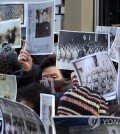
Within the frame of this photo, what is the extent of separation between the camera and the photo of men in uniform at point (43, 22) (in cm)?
208

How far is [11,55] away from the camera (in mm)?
2238

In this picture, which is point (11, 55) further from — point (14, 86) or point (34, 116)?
point (34, 116)

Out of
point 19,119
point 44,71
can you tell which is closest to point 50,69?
point 44,71

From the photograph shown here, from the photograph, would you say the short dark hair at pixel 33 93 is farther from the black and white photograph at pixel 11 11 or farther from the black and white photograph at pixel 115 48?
the black and white photograph at pixel 11 11

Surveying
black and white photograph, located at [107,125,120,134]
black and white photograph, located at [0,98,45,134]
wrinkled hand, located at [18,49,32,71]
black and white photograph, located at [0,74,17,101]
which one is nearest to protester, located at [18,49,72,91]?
wrinkled hand, located at [18,49,32,71]

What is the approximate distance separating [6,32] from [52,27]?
9.2 inches

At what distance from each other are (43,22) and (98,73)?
1.48ft

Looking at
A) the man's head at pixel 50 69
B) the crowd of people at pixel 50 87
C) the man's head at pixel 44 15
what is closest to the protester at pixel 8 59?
the crowd of people at pixel 50 87

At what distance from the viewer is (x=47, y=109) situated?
4.56 feet

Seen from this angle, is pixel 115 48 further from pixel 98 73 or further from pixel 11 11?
pixel 11 11

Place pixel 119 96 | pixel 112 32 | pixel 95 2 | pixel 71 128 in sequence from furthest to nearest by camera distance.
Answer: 1. pixel 95 2
2. pixel 112 32
3. pixel 119 96
4. pixel 71 128

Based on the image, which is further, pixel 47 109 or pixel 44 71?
pixel 44 71

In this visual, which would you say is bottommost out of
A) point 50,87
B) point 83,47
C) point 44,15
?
point 50,87

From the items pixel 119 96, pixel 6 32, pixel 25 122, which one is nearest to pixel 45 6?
pixel 6 32
